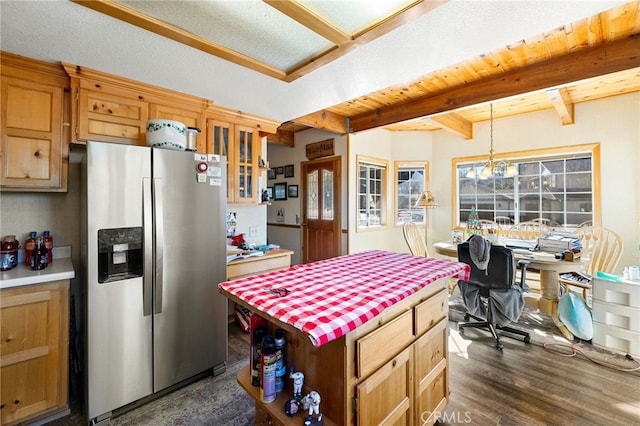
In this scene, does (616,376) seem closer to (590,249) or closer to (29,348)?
(590,249)

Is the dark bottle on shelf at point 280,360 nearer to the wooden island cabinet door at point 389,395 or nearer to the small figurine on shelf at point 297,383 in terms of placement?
the small figurine on shelf at point 297,383

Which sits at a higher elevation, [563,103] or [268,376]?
[563,103]

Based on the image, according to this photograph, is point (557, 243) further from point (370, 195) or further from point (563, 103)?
point (370, 195)

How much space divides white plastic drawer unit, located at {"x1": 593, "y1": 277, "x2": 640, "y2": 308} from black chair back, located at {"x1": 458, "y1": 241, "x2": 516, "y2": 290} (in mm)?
768

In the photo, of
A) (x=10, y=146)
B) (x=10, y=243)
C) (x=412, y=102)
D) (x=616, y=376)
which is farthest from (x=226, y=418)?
(x=412, y=102)

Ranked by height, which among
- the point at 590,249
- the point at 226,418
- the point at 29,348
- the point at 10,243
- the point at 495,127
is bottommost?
the point at 226,418

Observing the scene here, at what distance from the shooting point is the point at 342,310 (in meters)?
1.04

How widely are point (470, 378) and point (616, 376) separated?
1108mm

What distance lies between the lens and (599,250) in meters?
3.35

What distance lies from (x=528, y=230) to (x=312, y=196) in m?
3.45

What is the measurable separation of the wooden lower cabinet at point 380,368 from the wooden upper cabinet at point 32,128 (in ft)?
5.91

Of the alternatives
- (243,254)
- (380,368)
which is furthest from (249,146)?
(380,368)

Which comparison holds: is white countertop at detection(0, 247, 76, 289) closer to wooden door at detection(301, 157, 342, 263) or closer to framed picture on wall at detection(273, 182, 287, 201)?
wooden door at detection(301, 157, 342, 263)

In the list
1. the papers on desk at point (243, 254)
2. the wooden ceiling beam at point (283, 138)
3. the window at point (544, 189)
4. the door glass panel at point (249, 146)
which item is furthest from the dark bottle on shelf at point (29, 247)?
the window at point (544, 189)
